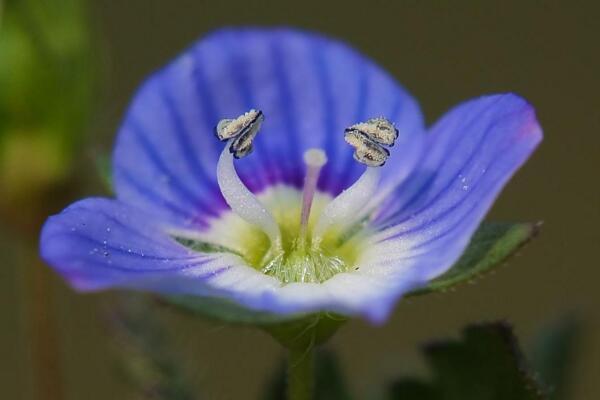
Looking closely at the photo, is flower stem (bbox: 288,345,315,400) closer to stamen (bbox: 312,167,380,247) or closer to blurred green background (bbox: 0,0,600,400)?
stamen (bbox: 312,167,380,247)

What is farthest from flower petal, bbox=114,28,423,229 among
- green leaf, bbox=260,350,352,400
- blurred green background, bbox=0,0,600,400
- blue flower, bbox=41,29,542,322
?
blurred green background, bbox=0,0,600,400

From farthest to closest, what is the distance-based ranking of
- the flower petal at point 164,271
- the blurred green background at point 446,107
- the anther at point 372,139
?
1. the blurred green background at point 446,107
2. the anther at point 372,139
3. the flower petal at point 164,271

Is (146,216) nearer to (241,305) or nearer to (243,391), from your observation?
(241,305)

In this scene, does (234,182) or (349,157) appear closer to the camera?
(234,182)

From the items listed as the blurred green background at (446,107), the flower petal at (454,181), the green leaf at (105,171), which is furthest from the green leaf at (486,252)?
the blurred green background at (446,107)

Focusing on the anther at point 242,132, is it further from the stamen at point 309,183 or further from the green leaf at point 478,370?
the green leaf at point 478,370

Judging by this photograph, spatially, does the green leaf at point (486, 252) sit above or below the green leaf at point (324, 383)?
above

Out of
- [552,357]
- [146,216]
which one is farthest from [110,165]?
[552,357]
